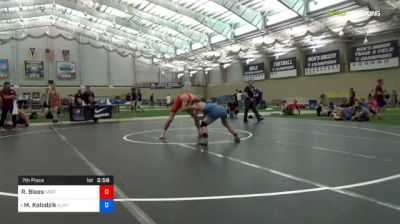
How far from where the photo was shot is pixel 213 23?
107 feet

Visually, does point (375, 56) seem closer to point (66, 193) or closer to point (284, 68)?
point (284, 68)

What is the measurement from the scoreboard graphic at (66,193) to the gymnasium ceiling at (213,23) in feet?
67.9

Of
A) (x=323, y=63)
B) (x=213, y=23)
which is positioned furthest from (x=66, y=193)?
(x=323, y=63)

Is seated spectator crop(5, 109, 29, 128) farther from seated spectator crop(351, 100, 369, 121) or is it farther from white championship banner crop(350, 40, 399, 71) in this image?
white championship banner crop(350, 40, 399, 71)

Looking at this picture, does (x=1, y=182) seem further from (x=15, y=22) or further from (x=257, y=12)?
(x=15, y=22)

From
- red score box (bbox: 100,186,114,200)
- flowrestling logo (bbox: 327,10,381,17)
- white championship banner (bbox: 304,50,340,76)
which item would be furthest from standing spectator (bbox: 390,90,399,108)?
red score box (bbox: 100,186,114,200)

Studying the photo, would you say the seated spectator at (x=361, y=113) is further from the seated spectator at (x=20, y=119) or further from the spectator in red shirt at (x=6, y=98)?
the seated spectator at (x=20, y=119)

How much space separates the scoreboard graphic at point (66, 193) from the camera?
2.91 metres

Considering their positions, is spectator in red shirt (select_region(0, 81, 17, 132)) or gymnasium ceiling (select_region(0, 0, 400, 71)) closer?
spectator in red shirt (select_region(0, 81, 17, 132))

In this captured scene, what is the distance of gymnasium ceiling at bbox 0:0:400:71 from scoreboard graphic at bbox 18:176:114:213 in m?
20.7

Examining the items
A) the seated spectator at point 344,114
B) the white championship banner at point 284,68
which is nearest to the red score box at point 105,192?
the seated spectator at point 344,114

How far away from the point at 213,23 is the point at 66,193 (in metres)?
31.0

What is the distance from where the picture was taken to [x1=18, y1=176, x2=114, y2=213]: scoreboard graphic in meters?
2.91

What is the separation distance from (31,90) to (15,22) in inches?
306
